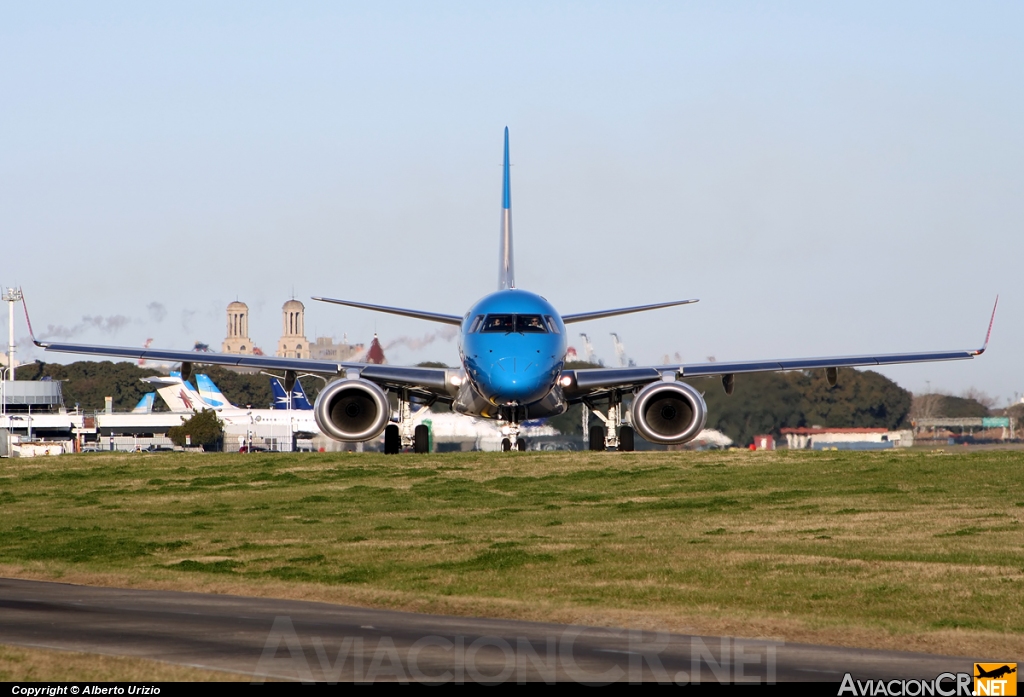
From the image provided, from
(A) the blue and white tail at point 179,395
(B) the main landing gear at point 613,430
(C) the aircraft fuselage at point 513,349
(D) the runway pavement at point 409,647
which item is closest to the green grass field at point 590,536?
(D) the runway pavement at point 409,647

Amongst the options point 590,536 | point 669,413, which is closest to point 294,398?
point 669,413

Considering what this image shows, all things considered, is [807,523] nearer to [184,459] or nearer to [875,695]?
[875,695]

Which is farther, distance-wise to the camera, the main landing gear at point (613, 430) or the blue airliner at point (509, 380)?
the main landing gear at point (613, 430)

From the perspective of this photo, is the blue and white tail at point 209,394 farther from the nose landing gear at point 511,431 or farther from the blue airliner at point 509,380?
the nose landing gear at point 511,431

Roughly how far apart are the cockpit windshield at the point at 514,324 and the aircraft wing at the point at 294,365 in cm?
340

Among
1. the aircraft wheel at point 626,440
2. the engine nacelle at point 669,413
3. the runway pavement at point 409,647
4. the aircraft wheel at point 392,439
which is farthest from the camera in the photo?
the aircraft wheel at point 626,440

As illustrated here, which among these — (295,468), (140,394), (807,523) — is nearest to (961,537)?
(807,523)

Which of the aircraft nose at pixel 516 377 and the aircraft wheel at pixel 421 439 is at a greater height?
the aircraft nose at pixel 516 377

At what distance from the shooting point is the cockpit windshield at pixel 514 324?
3691 cm

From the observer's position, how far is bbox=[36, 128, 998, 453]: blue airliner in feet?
121

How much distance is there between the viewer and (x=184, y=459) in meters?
41.3

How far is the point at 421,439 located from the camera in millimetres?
40812

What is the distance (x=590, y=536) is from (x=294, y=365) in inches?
746

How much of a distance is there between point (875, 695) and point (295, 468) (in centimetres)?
2718
